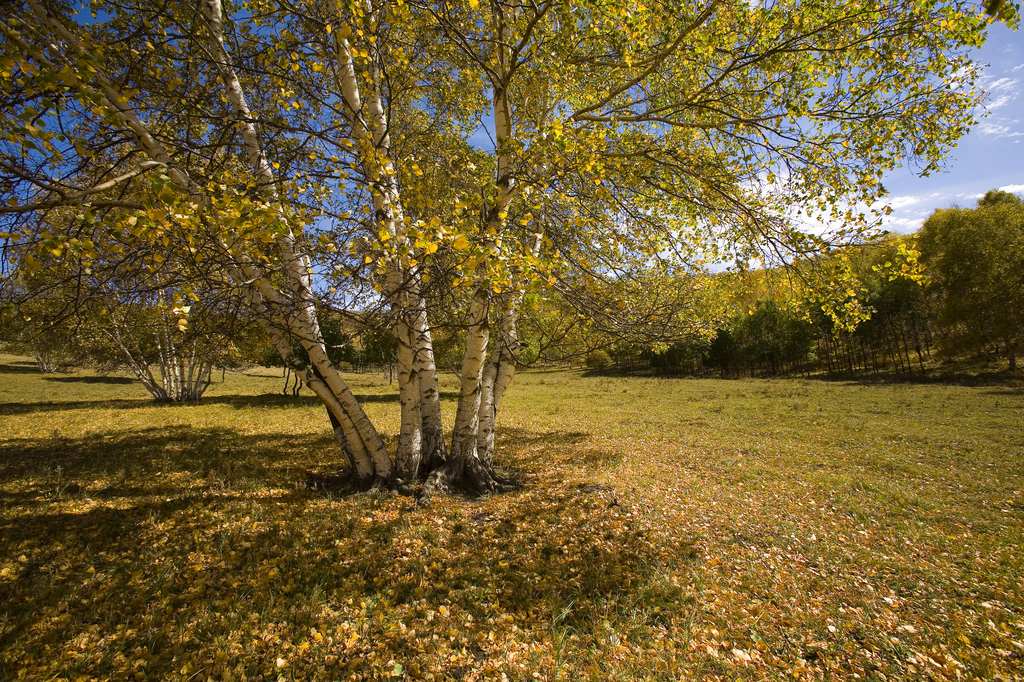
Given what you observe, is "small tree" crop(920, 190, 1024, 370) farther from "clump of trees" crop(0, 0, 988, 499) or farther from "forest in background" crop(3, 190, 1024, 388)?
"clump of trees" crop(0, 0, 988, 499)

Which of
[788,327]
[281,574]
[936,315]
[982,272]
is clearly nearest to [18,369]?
[281,574]

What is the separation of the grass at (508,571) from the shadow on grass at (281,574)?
3cm

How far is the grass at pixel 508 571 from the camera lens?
12.7ft

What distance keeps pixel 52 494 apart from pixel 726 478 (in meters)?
13.4

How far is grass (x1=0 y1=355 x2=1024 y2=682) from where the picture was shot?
3.88 m

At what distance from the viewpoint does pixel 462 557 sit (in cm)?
576

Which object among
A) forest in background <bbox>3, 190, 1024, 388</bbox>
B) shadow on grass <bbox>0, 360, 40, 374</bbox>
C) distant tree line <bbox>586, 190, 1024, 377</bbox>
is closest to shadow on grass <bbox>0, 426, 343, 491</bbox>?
forest in background <bbox>3, 190, 1024, 388</bbox>

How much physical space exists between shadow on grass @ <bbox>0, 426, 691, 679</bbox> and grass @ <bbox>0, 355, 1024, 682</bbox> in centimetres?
3

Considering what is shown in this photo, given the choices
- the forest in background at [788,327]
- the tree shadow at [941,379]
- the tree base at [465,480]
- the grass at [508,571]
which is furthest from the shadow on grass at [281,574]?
the tree shadow at [941,379]

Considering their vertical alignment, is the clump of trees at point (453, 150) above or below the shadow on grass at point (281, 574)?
above

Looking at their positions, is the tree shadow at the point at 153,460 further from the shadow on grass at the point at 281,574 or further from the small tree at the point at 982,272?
the small tree at the point at 982,272

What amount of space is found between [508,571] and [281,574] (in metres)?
2.83

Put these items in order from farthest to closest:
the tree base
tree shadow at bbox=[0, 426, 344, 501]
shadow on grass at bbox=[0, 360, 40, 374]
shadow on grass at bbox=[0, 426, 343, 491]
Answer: shadow on grass at bbox=[0, 360, 40, 374] → the tree base → shadow on grass at bbox=[0, 426, 343, 491] → tree shadow at bbox=[0, 426, 344, 501]

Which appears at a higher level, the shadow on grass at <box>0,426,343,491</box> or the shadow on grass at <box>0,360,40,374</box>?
the shadow on grass at <box>0,360,40,374</box>
